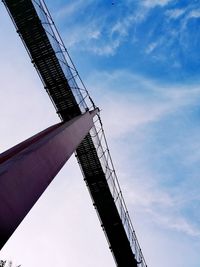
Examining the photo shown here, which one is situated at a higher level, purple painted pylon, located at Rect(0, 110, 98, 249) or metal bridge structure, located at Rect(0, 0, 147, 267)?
metal bridge structure, located at Rect(0, 0, 147, 267)

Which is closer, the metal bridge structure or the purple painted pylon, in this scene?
the purple painted pylon

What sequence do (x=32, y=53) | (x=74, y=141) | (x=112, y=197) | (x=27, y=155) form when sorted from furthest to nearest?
(x=112, y=197)
(x=32, y=53)
(x=74, y=141)
(x=27, y=155)

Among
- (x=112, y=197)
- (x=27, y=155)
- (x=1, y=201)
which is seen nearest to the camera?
(x=1, y=201)

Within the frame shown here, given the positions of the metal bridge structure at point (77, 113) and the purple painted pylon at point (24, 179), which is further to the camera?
the metal bridge structure at point (77, 113)

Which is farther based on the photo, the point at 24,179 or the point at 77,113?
the point at 77,113

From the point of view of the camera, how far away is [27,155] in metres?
4.61

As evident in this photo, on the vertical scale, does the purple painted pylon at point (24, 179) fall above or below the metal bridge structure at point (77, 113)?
below

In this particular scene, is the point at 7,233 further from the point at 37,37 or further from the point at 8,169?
the point at 37,37

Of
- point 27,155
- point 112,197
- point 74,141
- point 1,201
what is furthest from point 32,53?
point 1,201

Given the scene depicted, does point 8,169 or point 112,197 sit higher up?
point 112,197

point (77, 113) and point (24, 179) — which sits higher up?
point (77, 113)

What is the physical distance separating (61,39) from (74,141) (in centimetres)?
625

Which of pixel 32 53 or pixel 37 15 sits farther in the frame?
pixel 32 53

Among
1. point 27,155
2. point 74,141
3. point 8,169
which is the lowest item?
point 8,169
